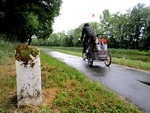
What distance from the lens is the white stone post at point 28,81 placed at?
3.97 metres

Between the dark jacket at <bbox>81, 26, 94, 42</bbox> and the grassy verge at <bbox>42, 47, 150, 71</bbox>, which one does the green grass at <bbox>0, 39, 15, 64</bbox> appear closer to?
the dark jacket at <bbox>81, 26, 94, 42</bbox>

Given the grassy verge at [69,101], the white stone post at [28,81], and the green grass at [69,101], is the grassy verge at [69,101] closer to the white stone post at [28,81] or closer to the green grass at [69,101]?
the green grass at [69,101]

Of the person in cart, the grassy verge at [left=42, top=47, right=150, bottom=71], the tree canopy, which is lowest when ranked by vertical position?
the grassy verge at [left=42, top=47, right=150, bottom=71]

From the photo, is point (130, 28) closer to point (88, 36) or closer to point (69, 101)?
point (88, 36)

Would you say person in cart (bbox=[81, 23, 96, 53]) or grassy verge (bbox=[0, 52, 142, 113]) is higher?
person in cart (bbox=[81, 23, 96, 53])

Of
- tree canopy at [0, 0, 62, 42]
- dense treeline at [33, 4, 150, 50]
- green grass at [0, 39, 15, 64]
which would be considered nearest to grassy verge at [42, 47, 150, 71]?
tree canopy at [0, 0, 62, 42]

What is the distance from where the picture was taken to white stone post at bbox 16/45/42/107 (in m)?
3.97

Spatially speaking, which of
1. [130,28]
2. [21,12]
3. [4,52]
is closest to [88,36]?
[4,52]

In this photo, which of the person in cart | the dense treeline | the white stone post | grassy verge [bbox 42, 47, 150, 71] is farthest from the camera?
the dense treeline

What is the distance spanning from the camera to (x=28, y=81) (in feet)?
13.1

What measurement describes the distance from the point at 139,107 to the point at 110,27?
67.3 meters

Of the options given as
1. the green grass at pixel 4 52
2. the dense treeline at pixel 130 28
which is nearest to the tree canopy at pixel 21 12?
the green grass at pixel 4 52

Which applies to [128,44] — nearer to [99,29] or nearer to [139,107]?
[99,29]

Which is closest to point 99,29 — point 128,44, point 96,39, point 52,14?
point 128,44
